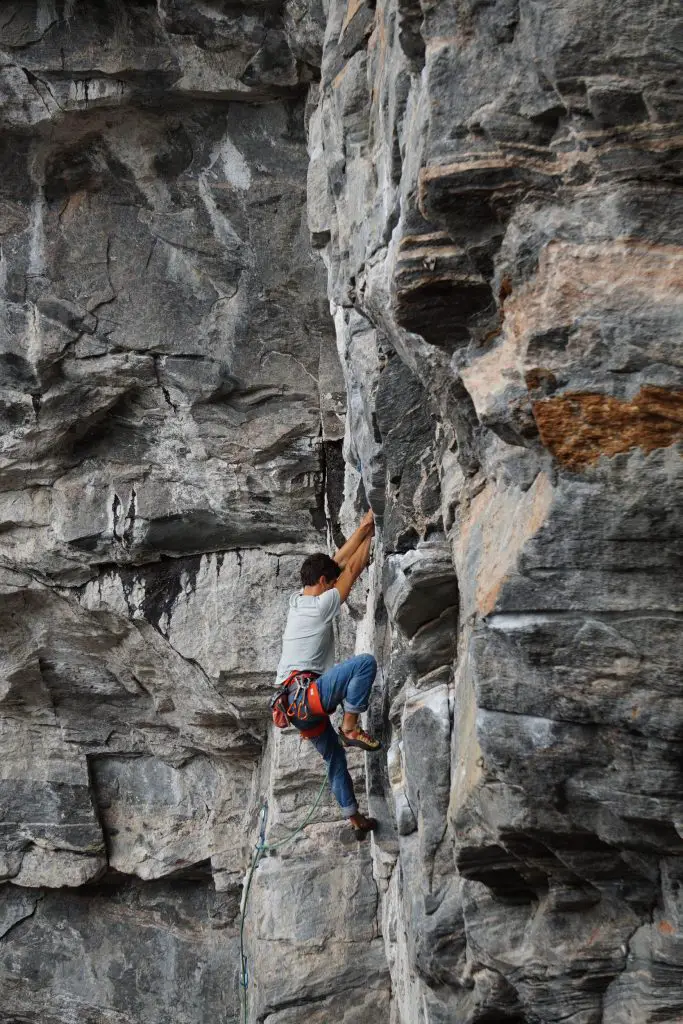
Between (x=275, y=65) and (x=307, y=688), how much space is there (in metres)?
4.32

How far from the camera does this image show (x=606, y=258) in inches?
124

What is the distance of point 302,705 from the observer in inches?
236

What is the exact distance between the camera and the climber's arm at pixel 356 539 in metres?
6.27

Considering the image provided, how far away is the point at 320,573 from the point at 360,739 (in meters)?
0.99

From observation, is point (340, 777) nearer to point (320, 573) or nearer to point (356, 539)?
point (320, 573)

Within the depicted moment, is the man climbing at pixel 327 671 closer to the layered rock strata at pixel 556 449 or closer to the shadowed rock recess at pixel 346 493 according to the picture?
the shadowed rock recess at pixel 346 493

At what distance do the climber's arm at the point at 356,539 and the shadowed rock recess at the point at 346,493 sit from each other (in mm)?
422

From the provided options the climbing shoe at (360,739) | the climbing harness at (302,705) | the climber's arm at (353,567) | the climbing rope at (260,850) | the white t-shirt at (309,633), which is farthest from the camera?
the climbing rope at (260,850)

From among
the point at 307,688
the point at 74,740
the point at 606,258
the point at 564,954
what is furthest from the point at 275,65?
the point at 74,740

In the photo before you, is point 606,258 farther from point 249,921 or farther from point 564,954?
point 249,921

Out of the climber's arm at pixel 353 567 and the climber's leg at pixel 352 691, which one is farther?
the climber's arm at pixel 353 567

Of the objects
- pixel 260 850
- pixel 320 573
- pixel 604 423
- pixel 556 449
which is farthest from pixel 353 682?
pixel 260 850

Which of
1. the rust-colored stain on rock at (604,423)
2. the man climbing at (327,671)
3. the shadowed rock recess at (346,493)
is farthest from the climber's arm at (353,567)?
the rust-colored stain on rock at (604,423)

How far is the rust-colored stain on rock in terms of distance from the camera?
3152 millimetres
